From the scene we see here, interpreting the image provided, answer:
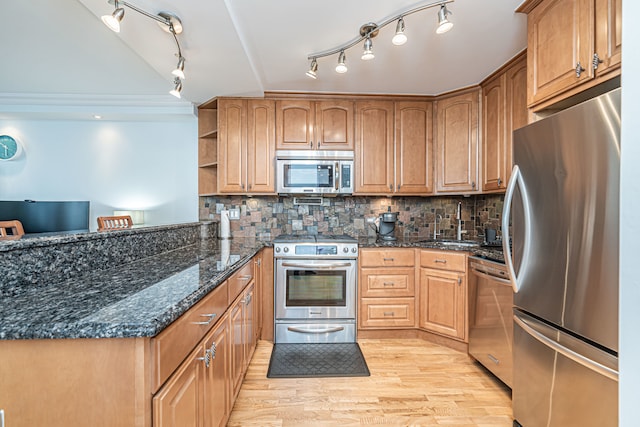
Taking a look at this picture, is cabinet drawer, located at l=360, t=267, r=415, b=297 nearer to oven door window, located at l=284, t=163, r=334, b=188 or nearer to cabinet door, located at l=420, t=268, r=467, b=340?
cabinet door, located at l=420, t=268, r=467, b=340

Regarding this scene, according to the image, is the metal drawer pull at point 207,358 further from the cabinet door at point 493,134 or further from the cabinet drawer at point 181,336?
the cabinet door at point 493,134

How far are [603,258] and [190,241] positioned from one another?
8.64 ft

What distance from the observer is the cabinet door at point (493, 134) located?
94.3 inches

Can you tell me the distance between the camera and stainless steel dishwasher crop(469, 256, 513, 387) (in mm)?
1863

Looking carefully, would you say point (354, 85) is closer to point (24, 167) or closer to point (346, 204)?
point (346, 204)

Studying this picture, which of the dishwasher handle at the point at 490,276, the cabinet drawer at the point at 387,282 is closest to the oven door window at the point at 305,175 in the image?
the cabinet drawer at the point at 387,282

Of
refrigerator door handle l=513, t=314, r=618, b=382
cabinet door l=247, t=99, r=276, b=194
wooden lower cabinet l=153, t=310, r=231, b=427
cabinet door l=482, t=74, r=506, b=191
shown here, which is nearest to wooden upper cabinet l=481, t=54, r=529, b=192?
cabinet door l=482, t=74, r=506, b=191

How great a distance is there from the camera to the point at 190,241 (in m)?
2.53

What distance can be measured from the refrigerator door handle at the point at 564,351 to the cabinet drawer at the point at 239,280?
5.11 feet

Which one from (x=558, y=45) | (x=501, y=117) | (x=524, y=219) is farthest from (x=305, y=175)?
(x=558, y=45)

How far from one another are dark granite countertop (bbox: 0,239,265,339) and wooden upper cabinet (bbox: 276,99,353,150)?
1796mm

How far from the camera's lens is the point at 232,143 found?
116 inches

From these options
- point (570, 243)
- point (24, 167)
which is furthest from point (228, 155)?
point (24, 167)

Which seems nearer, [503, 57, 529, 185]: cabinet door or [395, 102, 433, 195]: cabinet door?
[503, 57, 529, 185]: cabinet door
